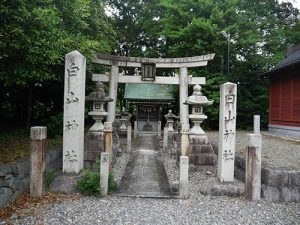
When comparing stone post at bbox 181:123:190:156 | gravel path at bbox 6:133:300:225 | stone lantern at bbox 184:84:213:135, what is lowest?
gravel path at bbox 6:133:300:225

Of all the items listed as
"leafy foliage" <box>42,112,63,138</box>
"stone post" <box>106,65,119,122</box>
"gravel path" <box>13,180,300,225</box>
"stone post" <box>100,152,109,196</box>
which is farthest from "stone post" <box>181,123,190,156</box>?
"stone post" <box>106,65,119,122</box>

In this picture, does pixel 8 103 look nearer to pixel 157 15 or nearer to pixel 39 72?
pixel 39 72

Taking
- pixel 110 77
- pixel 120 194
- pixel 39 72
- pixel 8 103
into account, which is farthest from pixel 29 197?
pixel 8 103

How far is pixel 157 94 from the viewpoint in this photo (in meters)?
24.6

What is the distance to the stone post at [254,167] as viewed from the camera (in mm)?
6328

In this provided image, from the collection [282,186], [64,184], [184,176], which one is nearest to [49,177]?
[64,184]

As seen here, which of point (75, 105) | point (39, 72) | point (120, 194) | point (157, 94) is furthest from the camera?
point (157, 94)

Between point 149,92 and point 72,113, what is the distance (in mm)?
17916

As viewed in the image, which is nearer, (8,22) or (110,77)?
(8,22)

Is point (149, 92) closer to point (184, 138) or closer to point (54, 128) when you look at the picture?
point (54, 128)

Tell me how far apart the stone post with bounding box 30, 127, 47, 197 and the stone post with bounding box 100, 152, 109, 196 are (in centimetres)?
132

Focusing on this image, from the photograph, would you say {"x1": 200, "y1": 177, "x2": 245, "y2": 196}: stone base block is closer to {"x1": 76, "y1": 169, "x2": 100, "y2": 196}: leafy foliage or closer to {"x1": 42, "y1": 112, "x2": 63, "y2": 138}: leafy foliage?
{"x1": 76, "y1": 169, "x2": 100, "y2": 196}: leafy foliage

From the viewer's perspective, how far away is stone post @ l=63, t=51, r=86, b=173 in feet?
24.2

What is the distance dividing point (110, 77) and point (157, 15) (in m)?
16.4
